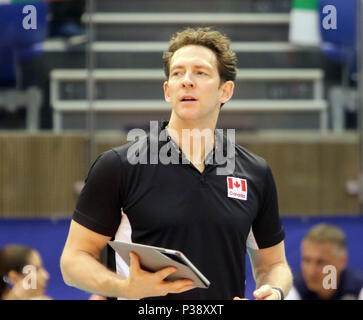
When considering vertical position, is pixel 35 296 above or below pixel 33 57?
below

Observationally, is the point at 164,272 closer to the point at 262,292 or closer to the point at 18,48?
the point at 262,292

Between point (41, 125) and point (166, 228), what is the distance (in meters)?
3.59

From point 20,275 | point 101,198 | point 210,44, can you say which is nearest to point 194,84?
point 210,44

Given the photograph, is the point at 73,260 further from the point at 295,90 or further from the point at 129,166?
the point at 295,90

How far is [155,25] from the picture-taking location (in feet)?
18.3

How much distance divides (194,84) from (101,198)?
1.47ft

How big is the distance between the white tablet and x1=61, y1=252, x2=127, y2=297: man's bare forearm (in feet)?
0.29

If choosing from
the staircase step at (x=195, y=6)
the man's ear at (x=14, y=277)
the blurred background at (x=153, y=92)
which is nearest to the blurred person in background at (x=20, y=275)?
the man's ear at (x=14, y=277)

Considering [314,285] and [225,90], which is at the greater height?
[225,90]

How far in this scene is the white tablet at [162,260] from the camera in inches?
73.0

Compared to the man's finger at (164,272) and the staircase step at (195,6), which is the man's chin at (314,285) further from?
the staircase step at (195,6)

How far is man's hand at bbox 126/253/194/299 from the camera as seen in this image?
6.35 ft

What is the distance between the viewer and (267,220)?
231 cm

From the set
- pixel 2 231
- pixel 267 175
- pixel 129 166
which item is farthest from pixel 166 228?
pixel 2 231
